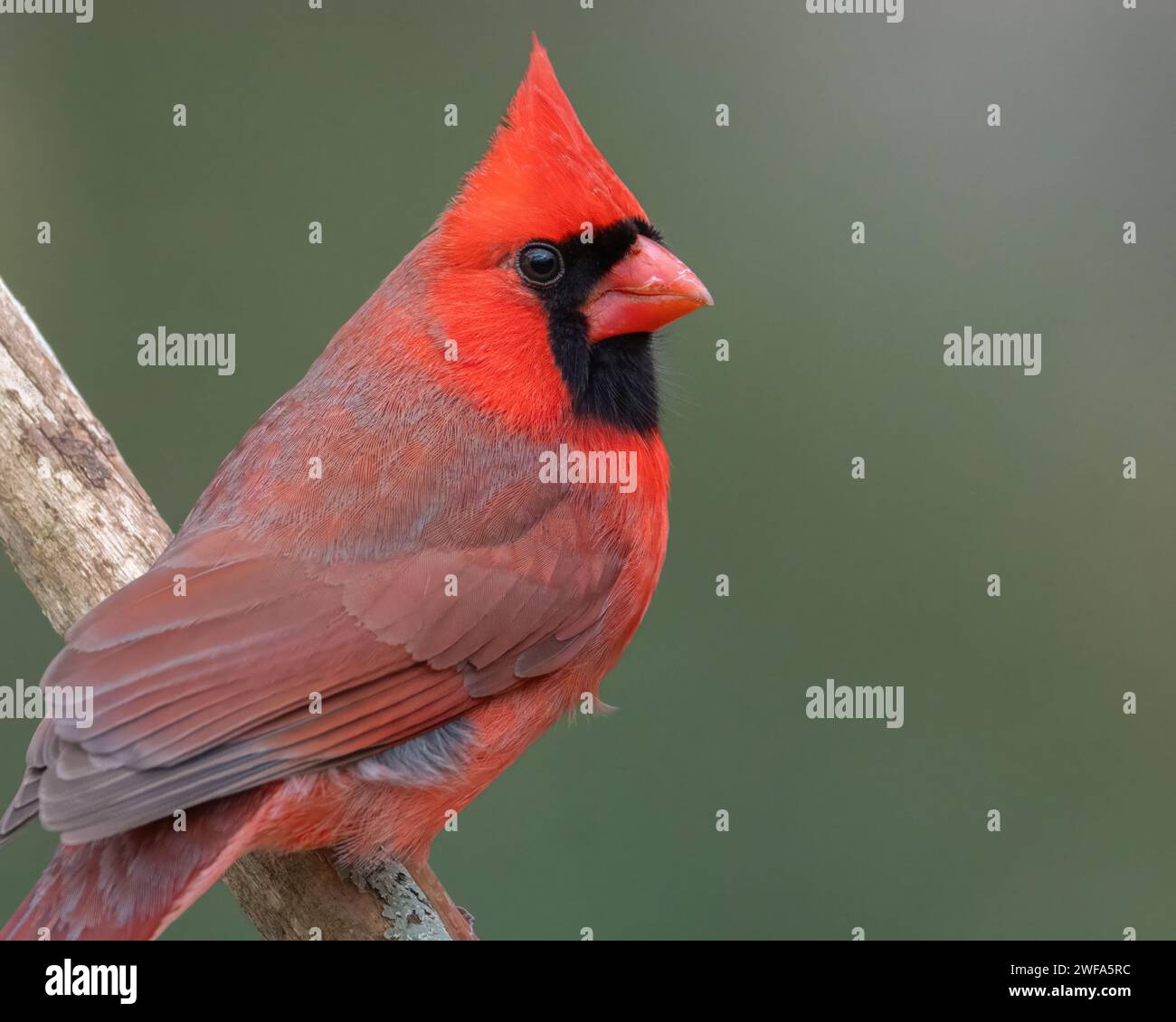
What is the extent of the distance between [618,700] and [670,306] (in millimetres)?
1319

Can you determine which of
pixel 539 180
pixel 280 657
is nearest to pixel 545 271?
pixel 539 180

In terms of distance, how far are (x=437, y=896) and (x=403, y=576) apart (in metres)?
0.56

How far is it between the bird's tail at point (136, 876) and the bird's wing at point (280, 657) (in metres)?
0.08

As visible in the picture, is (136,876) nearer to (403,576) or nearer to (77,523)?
(403,576)

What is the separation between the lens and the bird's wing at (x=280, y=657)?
7.56ft

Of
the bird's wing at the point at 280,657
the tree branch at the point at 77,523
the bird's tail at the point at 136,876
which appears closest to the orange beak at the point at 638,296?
the bird's wing at the point at 280,657

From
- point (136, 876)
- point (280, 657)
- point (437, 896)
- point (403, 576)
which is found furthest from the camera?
point (437, 896)

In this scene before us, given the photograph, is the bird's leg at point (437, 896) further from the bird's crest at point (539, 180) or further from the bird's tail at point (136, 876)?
the bird's crest at point (539, 180)

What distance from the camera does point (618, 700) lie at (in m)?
3.88

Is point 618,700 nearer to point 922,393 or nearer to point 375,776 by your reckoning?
point 922,393

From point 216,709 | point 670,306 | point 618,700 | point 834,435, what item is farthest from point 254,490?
point 834,435

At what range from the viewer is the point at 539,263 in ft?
9.20

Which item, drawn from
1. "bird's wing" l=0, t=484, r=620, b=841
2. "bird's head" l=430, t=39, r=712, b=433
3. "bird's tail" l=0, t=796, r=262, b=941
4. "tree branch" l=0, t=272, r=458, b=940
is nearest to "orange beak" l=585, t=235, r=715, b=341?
"bird's head" l=430, t=39, r=712, b=433

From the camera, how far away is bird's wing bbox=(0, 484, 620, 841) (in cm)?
230
